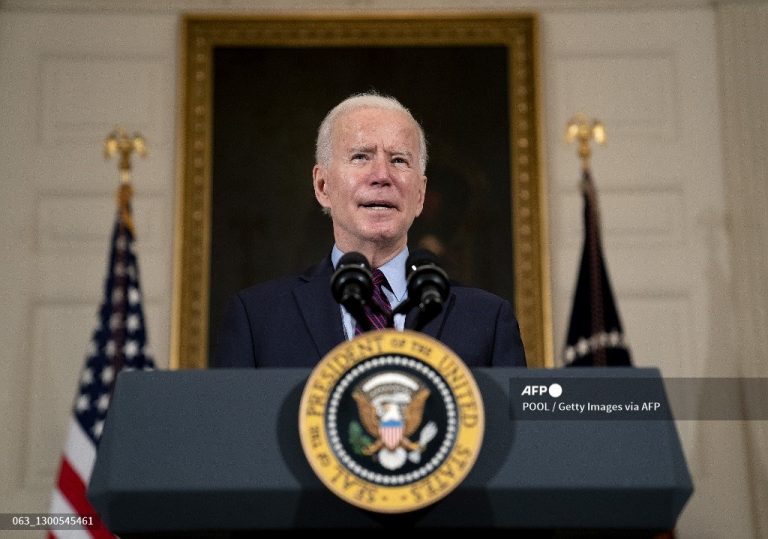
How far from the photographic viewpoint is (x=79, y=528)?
452 centimetres

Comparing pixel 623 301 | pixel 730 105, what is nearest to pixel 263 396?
pixel 623 301

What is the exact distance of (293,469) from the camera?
57.0 inches

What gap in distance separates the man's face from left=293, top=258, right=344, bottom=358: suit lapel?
164mm

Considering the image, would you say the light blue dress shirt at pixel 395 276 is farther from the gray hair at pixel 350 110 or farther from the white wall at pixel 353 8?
the white wall at pixel 353 8

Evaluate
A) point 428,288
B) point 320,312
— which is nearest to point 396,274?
point 320,312

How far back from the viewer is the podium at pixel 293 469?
143cm

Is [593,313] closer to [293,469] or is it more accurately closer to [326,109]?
[326,109]

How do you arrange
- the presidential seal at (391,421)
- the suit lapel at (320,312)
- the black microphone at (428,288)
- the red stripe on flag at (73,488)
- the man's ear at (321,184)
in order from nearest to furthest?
the presidential seal at (391,421) → the black microphone at (428,288) → the suit lapel at (320,312) → the man's ear at (321,184) → the red stripe on flag at (73,488)

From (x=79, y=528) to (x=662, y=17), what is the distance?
4620mm

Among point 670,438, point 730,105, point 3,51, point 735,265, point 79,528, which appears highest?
point 3,51

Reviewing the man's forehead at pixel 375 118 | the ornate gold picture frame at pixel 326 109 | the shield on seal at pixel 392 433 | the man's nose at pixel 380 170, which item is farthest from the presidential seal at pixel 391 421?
the ornate gold picture frame at pixel 326 109

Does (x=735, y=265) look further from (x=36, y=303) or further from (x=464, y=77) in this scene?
(x=36, y=303)

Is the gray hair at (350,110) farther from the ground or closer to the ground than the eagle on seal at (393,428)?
farther from the ground

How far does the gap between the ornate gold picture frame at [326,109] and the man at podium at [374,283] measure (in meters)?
3.14
